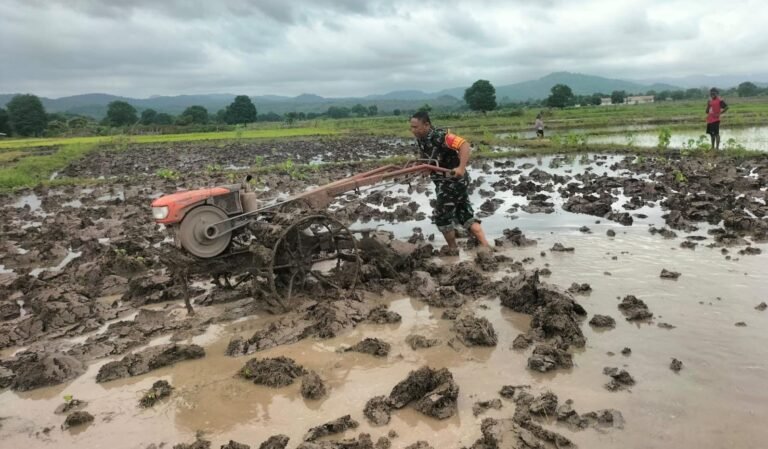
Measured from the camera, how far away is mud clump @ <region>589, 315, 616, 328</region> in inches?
205

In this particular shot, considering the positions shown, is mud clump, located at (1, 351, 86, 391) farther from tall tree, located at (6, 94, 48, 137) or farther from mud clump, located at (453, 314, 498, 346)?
tall tree, located at (6, 94, 48, 137)

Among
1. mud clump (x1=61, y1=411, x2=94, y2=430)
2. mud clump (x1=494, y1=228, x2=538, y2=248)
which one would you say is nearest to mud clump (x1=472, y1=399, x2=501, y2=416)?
mud clump (x1=61, y1=411, x2=94, y2=430)

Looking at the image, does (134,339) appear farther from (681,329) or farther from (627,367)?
(681,329)

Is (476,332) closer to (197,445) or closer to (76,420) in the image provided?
(197,445)

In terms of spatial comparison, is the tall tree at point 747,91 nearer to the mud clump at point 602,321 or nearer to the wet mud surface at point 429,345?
the wet mud surface at point 429,345

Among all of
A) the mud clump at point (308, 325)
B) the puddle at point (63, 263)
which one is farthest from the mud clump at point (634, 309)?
the puddle at point (63, 263)

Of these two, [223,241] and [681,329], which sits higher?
[223,241]

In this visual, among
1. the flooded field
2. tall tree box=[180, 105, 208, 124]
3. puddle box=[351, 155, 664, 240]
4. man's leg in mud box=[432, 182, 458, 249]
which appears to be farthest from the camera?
tall tree box=[180, 105, 208, 124]

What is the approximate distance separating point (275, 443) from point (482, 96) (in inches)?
2805

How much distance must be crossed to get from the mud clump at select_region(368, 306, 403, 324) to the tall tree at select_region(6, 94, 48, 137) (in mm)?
81319

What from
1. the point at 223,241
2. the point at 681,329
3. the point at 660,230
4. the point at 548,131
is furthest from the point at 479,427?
the point at 548,131

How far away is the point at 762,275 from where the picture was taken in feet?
20.3

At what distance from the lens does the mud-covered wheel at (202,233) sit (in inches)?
227

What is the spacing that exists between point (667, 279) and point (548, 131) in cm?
2854
